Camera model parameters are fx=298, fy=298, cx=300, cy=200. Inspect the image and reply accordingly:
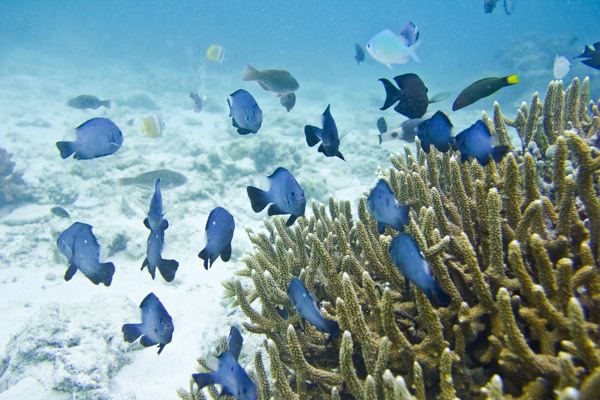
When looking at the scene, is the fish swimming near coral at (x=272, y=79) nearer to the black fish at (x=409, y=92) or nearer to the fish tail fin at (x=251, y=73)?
the fish tail fin at (x=251, y=73)

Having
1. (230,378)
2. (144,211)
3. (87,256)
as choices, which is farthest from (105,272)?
(230,378)

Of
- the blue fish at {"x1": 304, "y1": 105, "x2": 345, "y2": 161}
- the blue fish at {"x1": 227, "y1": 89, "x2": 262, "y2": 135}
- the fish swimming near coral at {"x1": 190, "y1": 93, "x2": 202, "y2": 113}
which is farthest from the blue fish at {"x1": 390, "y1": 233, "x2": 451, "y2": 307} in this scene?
the fish swimming near coral at {"x1": 190, "y1": 93, "x2": 202, "y2": 113}

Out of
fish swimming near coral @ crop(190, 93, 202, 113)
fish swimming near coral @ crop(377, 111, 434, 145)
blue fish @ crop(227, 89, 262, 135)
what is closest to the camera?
blue fish @ crop(227, 89, 262, 135)

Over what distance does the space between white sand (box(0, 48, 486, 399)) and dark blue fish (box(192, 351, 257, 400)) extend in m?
1.13

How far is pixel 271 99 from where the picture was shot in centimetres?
2816

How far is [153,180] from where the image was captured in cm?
609

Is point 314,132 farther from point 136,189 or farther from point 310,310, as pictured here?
point 136,189

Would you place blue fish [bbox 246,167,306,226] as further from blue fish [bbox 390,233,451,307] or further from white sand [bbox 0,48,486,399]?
blue fish [bbox 390,233,451,307]

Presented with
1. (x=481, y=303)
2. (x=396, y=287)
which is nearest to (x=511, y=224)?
(x=481, y=303)

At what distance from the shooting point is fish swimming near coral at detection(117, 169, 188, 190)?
19.8 feet

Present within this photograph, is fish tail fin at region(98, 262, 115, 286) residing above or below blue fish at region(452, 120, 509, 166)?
below

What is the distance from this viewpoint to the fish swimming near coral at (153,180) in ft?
19.8

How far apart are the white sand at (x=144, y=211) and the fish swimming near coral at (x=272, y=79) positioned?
2.11 meters

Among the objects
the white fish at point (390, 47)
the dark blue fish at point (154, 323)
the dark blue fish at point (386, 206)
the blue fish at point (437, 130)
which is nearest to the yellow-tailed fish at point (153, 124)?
the white fish at point (390, 47)
